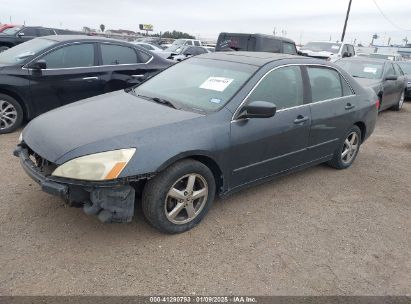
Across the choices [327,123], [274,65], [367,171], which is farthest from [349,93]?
[274,65]

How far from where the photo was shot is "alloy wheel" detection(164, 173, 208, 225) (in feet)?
10.5

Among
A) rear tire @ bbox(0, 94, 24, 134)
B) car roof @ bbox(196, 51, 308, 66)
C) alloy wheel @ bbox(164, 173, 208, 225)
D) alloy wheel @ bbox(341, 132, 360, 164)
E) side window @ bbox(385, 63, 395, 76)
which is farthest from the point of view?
side window @ bbox(385, 63, 395, 76)

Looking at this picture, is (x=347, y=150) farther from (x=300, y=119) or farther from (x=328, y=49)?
(x=328, y=49)

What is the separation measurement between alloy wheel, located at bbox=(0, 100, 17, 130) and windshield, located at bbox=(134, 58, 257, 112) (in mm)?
2594

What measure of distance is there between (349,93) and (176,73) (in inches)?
91.2

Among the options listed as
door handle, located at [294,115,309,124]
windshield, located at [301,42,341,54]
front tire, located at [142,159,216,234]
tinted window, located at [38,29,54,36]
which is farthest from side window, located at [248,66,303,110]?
windshield, located at [301,42,341,54]

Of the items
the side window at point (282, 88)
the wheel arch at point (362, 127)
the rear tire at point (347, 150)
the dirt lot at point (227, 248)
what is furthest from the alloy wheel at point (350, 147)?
the side window at point (282, 88)

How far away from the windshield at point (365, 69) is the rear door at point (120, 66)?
5.13 meters

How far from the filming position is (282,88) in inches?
158

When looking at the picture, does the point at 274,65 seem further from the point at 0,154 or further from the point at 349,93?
the point at 0,154

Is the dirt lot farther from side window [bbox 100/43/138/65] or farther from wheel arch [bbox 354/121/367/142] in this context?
side window [bbox 100/43/138/65]

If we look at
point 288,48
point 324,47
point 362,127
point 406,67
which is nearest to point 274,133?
point 362,127

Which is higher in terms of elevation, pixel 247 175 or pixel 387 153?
pixel 247 175

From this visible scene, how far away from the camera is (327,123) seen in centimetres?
450
